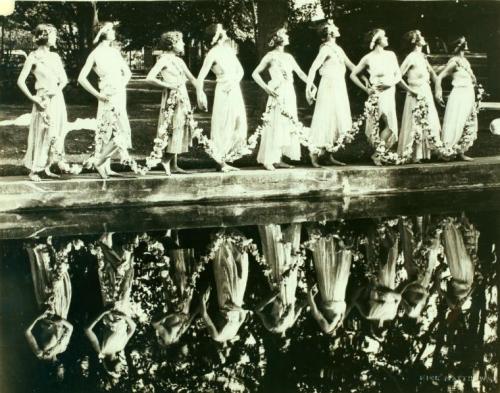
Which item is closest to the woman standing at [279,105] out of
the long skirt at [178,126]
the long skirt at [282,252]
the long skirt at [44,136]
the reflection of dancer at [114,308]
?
the long skirt at [178,126]

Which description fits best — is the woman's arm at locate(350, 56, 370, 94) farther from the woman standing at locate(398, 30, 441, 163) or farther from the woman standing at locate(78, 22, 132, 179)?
the woman standing at locate(78, 22, 132, 179)

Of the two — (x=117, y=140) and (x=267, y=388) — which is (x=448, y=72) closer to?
(x=117, y=140)

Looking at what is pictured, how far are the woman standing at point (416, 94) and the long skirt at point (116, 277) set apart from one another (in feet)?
16.1

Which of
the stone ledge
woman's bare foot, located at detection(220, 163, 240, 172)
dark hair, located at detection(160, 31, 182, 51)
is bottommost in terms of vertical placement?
the stone ledge

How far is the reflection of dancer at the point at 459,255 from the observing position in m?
5.32

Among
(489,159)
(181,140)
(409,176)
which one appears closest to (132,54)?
(181,140)

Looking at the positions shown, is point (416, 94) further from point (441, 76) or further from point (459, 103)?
point (459, 103)

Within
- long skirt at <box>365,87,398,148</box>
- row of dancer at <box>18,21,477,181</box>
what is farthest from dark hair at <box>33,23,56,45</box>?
long skirt at <box>365,87,398,148</box>

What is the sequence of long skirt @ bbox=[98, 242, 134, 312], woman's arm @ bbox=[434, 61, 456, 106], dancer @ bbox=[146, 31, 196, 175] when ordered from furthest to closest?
woman's arm @ bbox=[434, 61, 456, 106] < dancer @ bbox=[146, 31, 196, 175] < long skirt @ bbox=[98, 242, 134, 312]

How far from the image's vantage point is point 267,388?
4.29 metres

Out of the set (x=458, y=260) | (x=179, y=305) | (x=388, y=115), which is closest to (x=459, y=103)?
(x=388, y=115)

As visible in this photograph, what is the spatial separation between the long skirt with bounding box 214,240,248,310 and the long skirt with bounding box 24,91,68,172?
3013 millimetres

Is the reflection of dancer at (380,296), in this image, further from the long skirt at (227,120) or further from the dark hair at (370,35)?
the dark hair at (370,35)

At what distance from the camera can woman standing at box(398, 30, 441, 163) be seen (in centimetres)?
986
